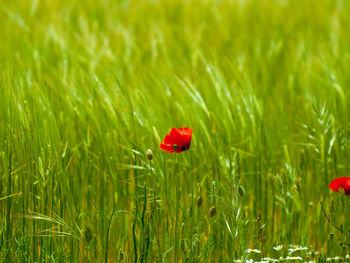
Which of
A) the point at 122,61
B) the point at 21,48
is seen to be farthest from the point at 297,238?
the point at 21,48

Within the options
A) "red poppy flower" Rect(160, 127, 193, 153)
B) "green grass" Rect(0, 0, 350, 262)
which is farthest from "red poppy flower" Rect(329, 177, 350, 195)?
"red poppy flower" Rect(160, 127, 193, 153)

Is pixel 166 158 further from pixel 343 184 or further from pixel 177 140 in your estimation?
pixel 343 184

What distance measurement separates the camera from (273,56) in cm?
284

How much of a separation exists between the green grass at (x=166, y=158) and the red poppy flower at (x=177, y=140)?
44mm

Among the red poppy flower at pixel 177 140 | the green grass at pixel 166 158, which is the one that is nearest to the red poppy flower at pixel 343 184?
the green grass at pixel 166 158

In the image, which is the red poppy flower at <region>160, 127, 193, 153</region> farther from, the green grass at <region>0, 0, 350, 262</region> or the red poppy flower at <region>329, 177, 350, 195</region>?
the red poppy flower at <region>329, 177, 350, 195</region>

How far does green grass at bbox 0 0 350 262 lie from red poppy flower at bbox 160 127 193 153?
4cm

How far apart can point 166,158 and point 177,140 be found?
41 centimetres

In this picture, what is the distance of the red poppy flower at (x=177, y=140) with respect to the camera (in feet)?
4.16

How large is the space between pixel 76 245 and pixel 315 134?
915 mm

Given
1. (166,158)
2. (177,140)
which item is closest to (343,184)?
(177,140)

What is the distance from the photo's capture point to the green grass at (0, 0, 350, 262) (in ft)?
4.51

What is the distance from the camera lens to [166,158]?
5.48ft

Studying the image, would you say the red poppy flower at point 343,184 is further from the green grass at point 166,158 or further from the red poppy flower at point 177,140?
the red poppy flower at point 177,140
